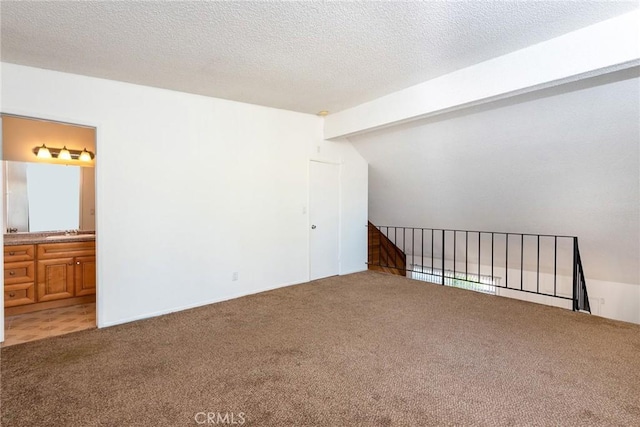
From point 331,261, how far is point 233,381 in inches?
129

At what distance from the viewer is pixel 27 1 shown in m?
2.09

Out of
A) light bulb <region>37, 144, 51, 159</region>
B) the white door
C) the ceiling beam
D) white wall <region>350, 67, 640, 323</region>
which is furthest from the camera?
the white door

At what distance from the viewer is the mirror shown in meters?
4.31

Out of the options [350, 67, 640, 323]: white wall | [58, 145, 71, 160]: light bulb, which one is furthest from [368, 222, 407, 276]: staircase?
[58, 145, 71, 160]: light bulb

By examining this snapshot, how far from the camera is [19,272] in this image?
12.6ft

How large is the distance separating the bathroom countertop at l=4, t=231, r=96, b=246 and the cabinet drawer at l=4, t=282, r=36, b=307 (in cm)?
50

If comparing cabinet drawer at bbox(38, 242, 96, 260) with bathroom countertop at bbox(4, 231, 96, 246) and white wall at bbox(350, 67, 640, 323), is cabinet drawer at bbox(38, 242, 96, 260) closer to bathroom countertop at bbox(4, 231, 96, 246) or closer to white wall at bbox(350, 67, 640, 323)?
bathroom countertop at bbox(4, 231, 96, 246)

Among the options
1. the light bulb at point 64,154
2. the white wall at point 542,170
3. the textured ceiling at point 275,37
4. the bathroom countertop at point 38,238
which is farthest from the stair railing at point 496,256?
the light bulb at point 64,154

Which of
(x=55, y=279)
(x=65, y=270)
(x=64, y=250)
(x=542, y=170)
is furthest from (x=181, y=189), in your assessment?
(x=542, y=170)

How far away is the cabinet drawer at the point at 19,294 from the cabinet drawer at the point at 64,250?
363 mm

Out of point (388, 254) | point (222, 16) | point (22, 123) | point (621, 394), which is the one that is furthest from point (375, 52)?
point (388, 254)

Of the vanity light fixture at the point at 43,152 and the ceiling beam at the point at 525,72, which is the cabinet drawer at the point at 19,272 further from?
the ceiling beam at the point at 525,72

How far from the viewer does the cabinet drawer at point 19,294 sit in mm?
3775

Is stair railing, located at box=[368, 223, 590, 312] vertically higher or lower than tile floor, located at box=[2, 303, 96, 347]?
higher
